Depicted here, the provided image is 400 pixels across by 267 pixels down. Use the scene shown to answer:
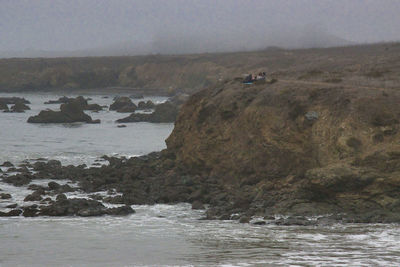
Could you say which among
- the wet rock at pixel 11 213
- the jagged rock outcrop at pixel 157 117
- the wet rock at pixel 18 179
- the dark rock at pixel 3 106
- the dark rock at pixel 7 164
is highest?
the wet rock at pixel 11 213

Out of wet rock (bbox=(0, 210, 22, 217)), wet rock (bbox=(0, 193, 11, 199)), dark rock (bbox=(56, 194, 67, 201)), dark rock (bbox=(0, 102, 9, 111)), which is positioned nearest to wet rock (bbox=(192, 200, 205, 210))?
dark rock (bbox=(56, 194, 67, 201))

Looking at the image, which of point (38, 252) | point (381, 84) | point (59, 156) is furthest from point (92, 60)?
point (38, 252)

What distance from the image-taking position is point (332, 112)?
2369cm

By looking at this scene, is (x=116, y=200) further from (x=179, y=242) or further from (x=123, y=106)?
(x=123, y=106)

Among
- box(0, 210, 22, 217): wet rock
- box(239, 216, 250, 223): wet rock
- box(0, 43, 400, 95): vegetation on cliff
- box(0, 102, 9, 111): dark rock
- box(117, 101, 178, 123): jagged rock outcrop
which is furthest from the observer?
box(0, 43, 400, 95): vegetation on cliff

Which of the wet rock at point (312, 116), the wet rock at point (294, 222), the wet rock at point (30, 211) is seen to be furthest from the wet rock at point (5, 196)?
the wet rock at point (312, 116)

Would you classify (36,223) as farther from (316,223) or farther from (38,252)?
(316,223)

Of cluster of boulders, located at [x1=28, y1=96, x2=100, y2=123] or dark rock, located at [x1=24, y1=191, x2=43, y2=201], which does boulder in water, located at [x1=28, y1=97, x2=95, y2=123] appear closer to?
cluster of boulders, located at [x1=28, y1=96, x2=100, y2=123]

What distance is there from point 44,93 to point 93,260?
97370mm

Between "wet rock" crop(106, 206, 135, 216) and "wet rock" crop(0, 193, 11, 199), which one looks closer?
"wet rock" crop(106, 206, 135, 216)

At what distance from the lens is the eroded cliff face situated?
2031cm

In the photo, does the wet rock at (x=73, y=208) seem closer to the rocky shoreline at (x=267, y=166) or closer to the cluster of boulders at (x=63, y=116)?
the rocky shoreline at (x=267, y=166)

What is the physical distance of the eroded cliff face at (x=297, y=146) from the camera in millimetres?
20312

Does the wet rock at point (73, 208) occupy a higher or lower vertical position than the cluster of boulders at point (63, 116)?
higher
